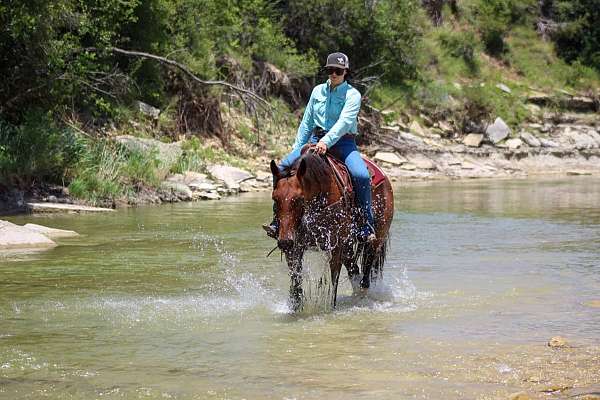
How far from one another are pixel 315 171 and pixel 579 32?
38.8m

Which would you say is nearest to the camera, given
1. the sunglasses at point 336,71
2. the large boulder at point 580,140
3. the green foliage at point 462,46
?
the sunglasses at point 336,71

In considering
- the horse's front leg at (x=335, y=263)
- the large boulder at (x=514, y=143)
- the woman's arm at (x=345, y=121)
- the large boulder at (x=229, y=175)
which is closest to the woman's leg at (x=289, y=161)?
the woman's arm at (x=345, y=121)

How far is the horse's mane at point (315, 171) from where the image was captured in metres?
8.30

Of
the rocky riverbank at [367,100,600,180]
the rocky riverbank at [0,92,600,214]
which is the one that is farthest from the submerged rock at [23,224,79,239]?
the rocky riverbank at [367,100,600,180]

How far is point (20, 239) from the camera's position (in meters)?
13.3

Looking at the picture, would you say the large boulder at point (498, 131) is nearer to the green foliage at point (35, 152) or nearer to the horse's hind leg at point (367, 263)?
the green foliage at point (35, 152)

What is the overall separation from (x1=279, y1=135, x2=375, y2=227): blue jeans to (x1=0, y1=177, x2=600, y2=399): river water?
2.22 ft

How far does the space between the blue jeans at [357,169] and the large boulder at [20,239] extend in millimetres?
5760

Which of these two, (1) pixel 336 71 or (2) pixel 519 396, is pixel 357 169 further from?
(2) pixel 519 396

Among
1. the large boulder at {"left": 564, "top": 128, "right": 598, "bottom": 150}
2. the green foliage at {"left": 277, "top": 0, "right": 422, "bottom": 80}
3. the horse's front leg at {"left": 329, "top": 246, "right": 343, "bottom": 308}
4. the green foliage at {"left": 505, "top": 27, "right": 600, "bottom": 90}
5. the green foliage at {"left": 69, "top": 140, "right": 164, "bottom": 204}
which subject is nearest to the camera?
the horse's front leg at {"left": 329, "top": 246, "right": 343, "bottom": 308}

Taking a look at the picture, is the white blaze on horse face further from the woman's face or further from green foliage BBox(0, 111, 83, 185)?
green foliage BBox(0, 111, 83, 185)

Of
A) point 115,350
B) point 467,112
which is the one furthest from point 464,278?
point 467,112

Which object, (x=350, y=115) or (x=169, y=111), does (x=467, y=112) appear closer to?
(x=169, y=111)

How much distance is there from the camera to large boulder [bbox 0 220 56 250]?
13180 mm
